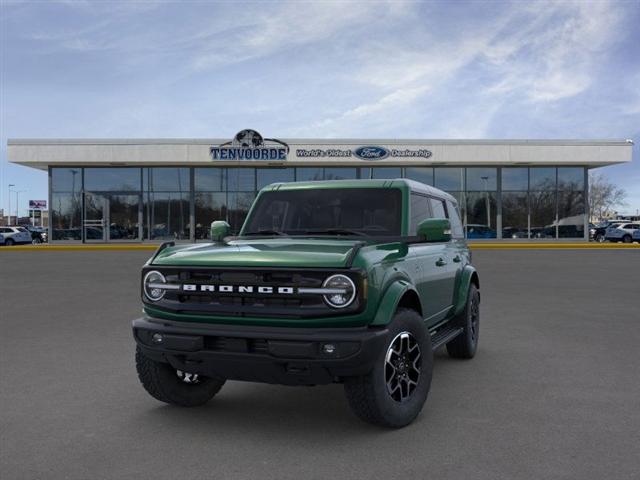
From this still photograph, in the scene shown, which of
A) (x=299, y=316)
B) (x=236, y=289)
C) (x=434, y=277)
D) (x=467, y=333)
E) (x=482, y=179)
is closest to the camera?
(x=299, y=316)

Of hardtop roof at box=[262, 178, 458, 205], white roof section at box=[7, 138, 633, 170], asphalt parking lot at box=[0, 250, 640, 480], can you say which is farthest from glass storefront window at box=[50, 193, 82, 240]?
hardtop roof at box=[262, 178, 458, 205]

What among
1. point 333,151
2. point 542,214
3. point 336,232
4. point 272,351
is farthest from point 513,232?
point 272,351

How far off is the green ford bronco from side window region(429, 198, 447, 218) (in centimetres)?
96

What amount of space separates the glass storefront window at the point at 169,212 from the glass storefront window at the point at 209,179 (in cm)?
104

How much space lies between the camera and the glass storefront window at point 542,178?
37469 mm

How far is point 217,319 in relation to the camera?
13.5 ft

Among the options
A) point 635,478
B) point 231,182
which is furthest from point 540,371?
point 231,182

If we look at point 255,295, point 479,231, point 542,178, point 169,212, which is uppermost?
point 542,178

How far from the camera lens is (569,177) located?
3744cm

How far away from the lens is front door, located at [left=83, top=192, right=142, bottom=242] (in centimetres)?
3647

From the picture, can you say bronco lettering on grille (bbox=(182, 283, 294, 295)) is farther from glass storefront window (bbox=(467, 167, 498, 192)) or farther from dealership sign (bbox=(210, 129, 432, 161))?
glass storefront window (bbox=(467, 167, 498, 192))

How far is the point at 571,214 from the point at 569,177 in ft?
7.69

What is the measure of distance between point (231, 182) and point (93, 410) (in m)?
32.4

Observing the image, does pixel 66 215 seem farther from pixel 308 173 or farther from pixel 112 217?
pixel 308 173
